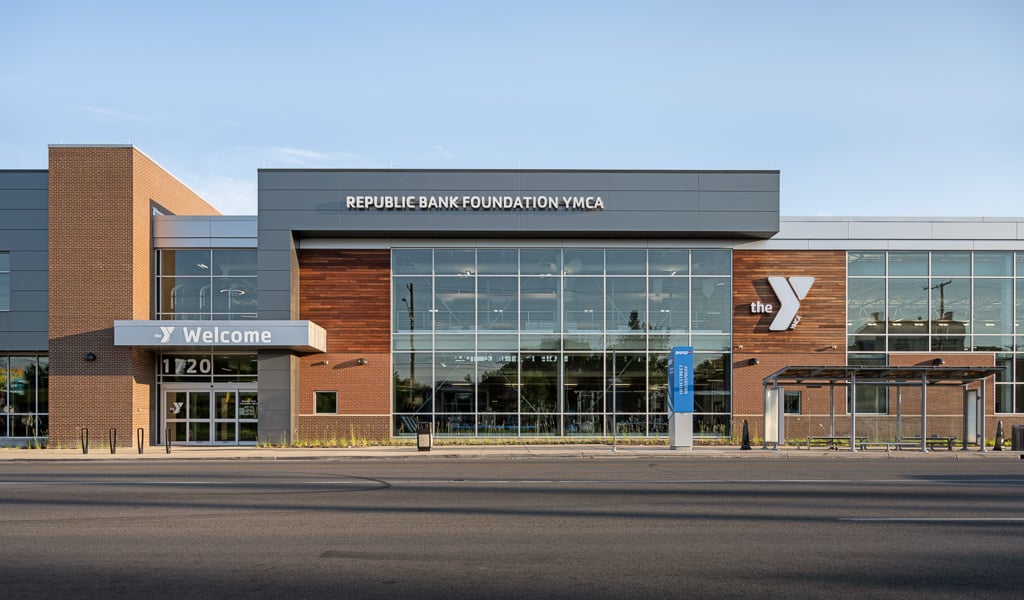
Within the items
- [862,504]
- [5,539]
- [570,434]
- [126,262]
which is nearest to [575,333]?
[570,434]

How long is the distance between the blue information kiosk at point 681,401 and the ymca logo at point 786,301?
6.59 meters

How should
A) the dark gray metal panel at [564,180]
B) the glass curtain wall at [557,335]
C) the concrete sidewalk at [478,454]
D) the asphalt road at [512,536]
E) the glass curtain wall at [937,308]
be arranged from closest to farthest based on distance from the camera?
the asphalt road at [512,536] → the concrete sidewalk at [478,454] → the dark gray metal panel at [564,180] → the glass curtain wall at [557,335] → the glass curtain wall at [937,308]

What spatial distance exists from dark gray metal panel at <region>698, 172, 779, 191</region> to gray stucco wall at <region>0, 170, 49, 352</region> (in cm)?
2419

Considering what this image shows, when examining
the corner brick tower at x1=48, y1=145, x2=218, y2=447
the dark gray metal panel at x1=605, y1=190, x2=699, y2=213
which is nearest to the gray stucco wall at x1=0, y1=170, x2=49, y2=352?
the corner brick tower at x1=48, y1=145, x2=218, y2=447

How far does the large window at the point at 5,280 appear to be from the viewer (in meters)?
31.6

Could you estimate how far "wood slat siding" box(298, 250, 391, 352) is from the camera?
3334 cm

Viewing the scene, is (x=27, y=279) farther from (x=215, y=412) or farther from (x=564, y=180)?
→ (x=564, y=180)

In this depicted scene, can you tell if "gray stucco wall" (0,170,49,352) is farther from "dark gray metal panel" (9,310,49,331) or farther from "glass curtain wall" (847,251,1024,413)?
"glass curtain wall" (847,251,1024,413)

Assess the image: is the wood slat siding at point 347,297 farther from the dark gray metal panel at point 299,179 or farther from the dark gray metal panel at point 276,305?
the dark gray metal panel at point 299,179

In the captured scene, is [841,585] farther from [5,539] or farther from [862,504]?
[5,539]

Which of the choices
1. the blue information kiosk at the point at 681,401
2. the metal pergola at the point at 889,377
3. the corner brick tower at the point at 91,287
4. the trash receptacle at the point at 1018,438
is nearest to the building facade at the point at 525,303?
the corner brick tower at the point at 91,287

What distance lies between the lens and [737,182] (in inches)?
1292

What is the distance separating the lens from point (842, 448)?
96.1 feet

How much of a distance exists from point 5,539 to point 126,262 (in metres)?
20.9
